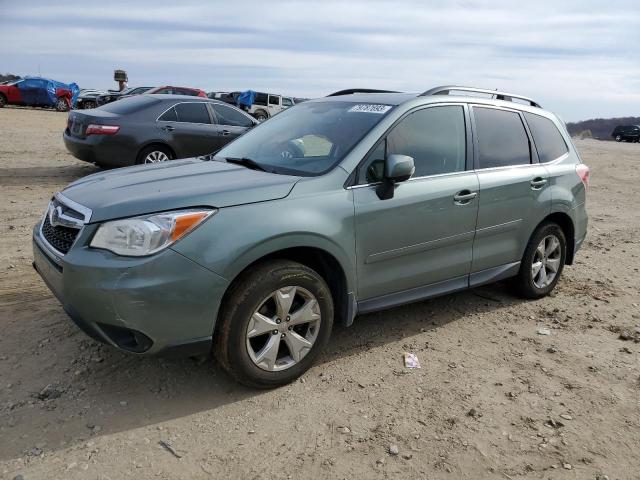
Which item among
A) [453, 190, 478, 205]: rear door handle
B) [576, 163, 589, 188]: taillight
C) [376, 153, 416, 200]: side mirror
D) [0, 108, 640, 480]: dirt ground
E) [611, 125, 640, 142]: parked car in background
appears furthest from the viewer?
[611, 125, 640, 142]: parked car in background

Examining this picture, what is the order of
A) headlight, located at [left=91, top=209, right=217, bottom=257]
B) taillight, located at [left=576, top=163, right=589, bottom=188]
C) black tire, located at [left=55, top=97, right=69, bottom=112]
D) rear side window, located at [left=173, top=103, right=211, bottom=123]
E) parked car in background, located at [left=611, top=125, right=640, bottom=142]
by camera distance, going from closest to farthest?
headlight, located at [left=91, top=209, right=217, bottom=257] < taillight, located at [left=576, top=163, right=589, bottom=188] < rear side window, located at [left=173, top=103, right=211, bottom=123] < black tire, located at [left=55, top=97, right=69, bottom=112] < parked car in background, located at [left=611, top=125, right=640, bottom=142]

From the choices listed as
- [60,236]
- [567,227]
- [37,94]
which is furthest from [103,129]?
[37,94]

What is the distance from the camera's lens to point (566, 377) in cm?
376

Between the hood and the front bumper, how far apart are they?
0.23 m

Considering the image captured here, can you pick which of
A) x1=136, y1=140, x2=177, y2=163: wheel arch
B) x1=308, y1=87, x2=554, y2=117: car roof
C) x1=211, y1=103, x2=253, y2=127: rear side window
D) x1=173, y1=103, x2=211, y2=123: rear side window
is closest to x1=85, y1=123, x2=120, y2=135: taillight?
x1=136, y1=140, x2=177, y2=163: wheel arch

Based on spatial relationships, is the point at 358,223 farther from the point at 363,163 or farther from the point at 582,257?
the point at 582,257

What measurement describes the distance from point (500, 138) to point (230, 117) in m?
7.16

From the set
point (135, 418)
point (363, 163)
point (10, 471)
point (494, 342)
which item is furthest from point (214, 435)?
point (494, 342)

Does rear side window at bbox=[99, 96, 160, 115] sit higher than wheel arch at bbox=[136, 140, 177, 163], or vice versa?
rear side window at bbox=[99, 96, 160, 115]

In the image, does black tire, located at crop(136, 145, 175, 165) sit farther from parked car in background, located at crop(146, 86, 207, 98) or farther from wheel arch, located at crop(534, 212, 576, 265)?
parked car in background, located at crop(146, 86, 207, 98)

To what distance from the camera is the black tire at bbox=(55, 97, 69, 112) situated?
3247 centimetres

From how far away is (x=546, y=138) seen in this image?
16.7 ft

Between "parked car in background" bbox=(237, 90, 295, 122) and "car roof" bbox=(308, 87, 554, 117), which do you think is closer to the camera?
"car roof" bbox=(308, 87, 554, 117)

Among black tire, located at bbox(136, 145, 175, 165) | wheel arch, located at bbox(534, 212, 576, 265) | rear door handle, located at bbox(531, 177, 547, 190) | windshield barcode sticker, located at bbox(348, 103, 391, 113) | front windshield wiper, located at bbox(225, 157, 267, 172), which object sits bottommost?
wheel arch, located at bbox(534, 212, 576, 265)
